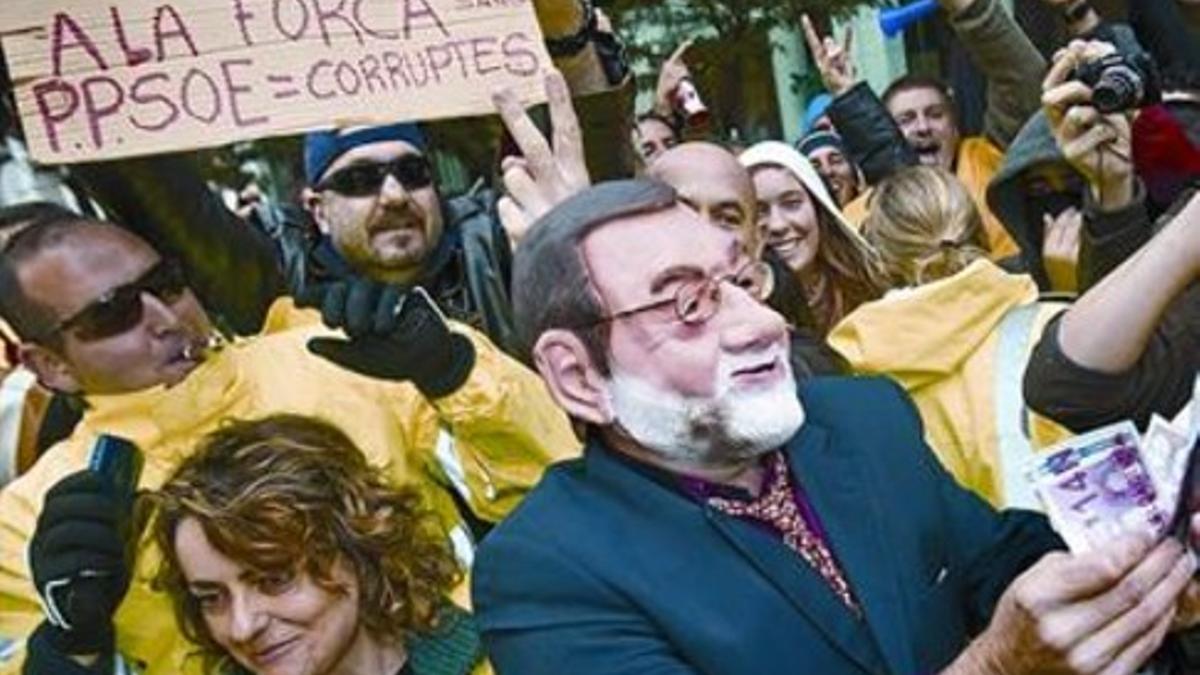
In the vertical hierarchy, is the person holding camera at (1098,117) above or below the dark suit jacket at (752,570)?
above

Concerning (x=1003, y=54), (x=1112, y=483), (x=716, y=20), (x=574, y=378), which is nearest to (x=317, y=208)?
(x=1003, y=54)

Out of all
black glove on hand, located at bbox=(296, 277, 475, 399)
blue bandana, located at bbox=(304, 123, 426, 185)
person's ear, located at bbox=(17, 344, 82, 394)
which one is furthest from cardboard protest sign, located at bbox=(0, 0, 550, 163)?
blue bandana, located at bbox=(304, 123, 426, 185)

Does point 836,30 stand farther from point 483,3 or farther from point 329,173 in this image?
point 483,3

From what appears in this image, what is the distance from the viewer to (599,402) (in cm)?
191

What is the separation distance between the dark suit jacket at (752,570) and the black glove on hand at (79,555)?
77 centimetres

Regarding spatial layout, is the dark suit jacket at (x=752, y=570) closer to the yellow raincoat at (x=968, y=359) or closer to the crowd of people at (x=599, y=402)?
the crowd of people at (x=599, y=402)

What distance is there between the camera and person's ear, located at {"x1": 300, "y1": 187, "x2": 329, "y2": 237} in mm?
3637

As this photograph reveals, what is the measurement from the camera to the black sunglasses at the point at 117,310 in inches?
110

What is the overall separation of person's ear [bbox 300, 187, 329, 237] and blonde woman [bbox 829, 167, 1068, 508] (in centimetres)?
129

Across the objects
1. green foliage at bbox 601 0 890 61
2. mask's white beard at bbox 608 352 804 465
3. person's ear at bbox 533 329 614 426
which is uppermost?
green foliage at bbox 601 0 890 61

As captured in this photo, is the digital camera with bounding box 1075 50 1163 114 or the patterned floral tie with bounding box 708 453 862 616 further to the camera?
the digital camera with bounding box 1075 50 1163 114

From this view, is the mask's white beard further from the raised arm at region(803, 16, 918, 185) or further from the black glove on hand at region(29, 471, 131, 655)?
the raised arm at region(803, 16, 918, 185)

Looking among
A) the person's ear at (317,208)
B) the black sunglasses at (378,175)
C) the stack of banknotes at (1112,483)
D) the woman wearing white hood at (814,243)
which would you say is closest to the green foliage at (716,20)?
the woman wearing white hood at (814,243)

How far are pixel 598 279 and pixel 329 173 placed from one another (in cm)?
177
